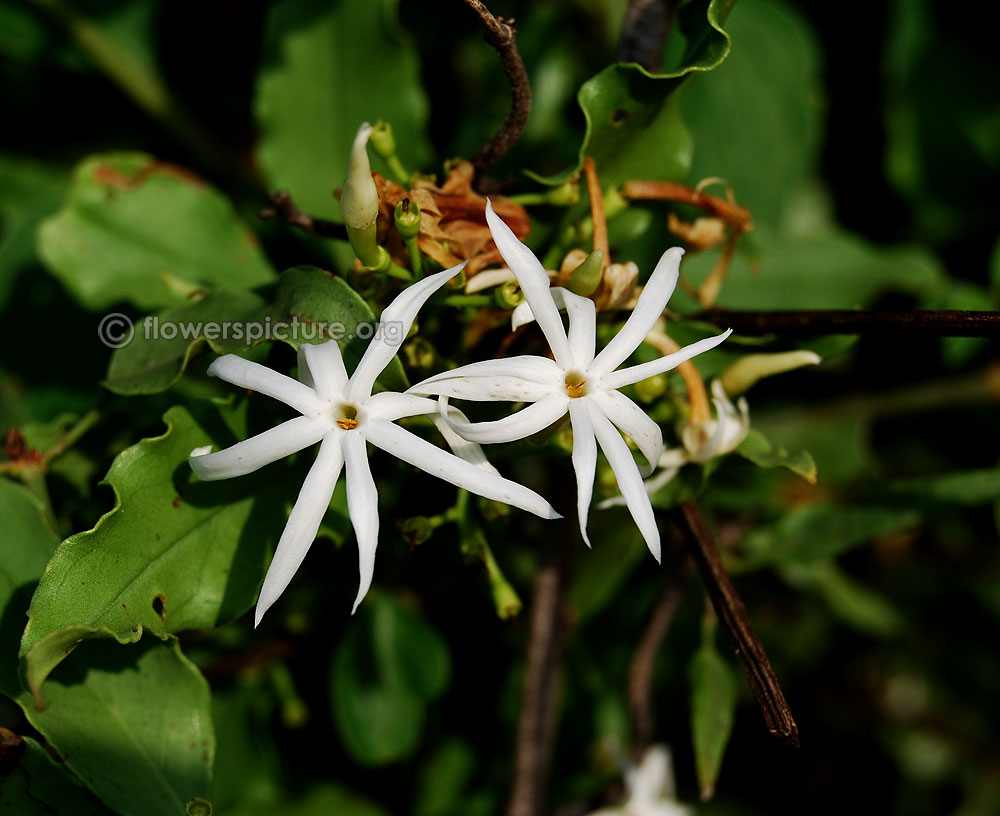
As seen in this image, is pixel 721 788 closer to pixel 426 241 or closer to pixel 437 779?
pixel 437 779

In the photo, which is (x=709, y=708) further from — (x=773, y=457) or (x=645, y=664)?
(x=773, y=457)

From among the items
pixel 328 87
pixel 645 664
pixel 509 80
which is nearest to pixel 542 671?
pixel 645 664

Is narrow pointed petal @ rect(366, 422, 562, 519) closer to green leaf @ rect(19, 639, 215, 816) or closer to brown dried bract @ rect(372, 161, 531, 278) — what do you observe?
brown dried bract @ rect(372, 161, 531, 278)

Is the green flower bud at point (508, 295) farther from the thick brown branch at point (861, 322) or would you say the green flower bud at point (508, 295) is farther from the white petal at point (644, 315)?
the thick brown branch at point (861, 322)

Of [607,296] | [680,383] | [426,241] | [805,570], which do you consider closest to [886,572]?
[805,570]

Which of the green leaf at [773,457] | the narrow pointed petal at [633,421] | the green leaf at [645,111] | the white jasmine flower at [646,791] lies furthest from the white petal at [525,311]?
the white jasmine flower at [646,791]
